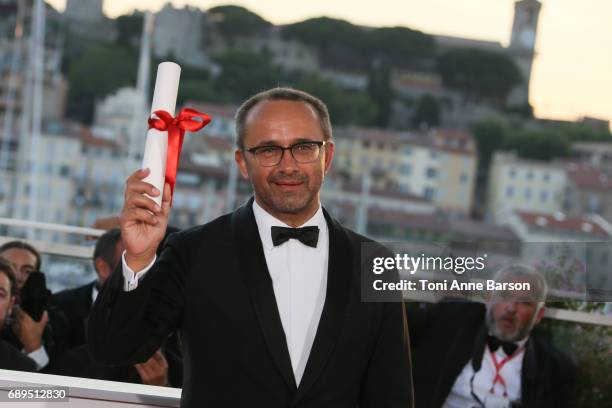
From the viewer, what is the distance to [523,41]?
292 ft

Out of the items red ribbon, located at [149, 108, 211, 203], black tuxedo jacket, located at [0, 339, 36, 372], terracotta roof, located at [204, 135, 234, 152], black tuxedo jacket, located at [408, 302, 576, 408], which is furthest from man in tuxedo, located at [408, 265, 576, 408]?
terracotta roof, located at [204, 135, 234, 152]

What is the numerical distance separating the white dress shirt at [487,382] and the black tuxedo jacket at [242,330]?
916mm

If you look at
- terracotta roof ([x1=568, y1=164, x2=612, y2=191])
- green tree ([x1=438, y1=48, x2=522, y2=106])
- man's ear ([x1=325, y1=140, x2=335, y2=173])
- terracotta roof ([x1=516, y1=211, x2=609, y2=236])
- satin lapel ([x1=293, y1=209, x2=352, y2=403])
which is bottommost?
terracotta roof ([x1=516, y1=211, x2=609, y2=236])

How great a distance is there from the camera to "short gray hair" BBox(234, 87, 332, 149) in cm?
154

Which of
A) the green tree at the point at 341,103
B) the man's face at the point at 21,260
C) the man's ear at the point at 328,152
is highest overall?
the green tree at the point at 341,103

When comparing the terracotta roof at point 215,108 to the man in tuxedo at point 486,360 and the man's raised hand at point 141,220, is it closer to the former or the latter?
the man in tuxedo at point 486,360

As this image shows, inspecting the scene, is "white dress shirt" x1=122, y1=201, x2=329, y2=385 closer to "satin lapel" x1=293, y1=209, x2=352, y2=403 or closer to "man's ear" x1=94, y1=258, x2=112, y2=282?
"satin lapel" x1=293, y1=209, x2=352, y2=403

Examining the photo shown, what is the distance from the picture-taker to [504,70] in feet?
273

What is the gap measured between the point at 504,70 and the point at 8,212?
161 feet

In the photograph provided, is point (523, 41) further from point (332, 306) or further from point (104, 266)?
point (332, 306)

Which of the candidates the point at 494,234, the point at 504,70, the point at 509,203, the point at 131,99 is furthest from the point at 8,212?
the point at 504,70

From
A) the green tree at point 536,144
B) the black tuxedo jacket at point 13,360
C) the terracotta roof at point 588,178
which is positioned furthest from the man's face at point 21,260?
the green tree at point 536,144

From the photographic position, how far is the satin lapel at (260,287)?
4.78ft

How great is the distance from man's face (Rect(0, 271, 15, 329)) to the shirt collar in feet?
3.02
